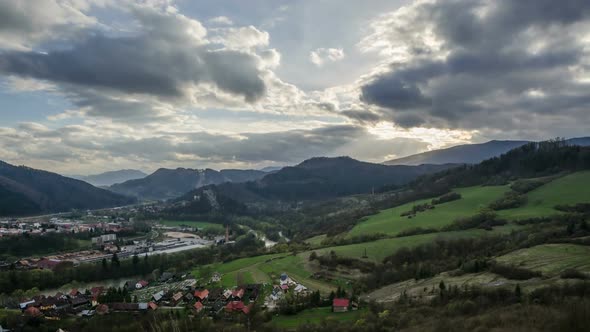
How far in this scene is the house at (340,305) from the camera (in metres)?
41.3

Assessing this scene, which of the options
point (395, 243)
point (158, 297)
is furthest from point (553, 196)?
point (158, 297)

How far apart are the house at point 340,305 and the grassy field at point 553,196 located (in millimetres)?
49550

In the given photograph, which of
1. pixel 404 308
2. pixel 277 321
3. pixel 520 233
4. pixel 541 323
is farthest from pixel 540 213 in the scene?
pixel 541 323

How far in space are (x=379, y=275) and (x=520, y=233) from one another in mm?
25319

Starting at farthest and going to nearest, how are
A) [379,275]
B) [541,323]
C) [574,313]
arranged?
[379,275], [541,323], [574,313]

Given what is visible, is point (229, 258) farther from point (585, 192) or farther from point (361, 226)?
point (585, 192)

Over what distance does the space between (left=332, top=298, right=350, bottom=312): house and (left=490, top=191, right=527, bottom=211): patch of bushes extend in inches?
2322

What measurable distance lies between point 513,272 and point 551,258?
24.5 feet

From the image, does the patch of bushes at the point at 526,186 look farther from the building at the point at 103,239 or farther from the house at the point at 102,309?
the building at the point at 103,239

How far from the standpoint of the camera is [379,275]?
5694 cm

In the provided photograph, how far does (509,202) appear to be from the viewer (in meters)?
85.3

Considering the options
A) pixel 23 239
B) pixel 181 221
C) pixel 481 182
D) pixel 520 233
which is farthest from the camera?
pixel 181 221

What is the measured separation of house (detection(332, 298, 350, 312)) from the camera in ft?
136

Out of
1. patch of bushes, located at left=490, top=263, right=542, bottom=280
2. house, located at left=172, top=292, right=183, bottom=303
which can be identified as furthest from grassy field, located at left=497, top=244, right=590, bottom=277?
house, located at left=172, top=292, right=183, bottom=303
